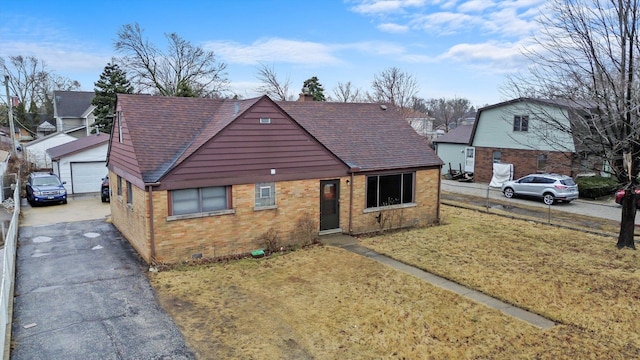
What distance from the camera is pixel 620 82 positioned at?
12039 millimetres

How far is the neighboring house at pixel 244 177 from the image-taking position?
11.9m

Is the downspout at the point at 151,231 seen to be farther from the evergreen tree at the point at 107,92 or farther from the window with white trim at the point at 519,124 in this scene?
the evergreen tree at the point at 107,92

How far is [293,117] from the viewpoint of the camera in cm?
1563

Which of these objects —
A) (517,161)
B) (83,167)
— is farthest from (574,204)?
(83,167)

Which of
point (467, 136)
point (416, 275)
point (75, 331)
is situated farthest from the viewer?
point (467, 136)

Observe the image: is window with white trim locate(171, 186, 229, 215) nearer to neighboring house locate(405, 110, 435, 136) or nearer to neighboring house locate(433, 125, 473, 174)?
neighboring house locate(433, 125, 473, 174)

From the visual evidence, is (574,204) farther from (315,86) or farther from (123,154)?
(315,86)

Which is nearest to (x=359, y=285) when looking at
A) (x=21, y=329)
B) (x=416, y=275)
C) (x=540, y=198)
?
(x=416, y=275)

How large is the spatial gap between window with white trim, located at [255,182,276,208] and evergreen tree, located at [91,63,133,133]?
32.8 m

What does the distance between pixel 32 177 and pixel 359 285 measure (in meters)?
21.7

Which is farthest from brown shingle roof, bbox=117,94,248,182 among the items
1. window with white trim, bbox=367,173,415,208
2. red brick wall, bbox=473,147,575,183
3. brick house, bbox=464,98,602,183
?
red brick wall, bbox=473,147,575,183

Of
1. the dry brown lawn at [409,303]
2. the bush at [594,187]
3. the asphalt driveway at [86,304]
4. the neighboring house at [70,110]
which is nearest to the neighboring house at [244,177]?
the asphalt driveway at [86,304]

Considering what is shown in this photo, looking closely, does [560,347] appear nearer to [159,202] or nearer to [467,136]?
[159,202]

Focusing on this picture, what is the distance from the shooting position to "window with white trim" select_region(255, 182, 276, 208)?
1316 centimetres
